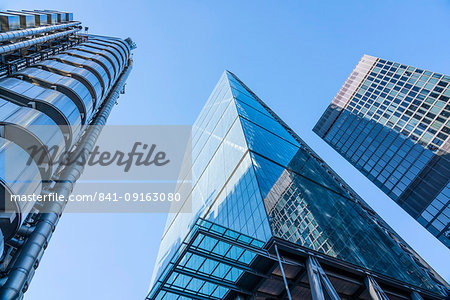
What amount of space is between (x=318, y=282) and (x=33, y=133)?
15.0m

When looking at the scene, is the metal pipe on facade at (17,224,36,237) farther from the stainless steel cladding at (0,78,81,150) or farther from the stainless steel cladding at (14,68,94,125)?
the stainless steel cladding at (14,68,94,125)

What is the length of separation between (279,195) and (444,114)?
65299mm

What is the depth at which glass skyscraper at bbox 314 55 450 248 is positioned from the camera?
192 feet

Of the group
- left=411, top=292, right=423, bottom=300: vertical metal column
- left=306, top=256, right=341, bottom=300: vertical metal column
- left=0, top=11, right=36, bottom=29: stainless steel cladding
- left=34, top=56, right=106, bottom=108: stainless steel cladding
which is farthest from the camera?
left=0, top=11, right=36, bottom=29: stainless steel cladding

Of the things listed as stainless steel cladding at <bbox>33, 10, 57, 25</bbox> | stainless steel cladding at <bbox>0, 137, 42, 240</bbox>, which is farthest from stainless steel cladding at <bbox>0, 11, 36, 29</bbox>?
stainless steel cladding at <bbox>0, 137, 42, 240</bbox>

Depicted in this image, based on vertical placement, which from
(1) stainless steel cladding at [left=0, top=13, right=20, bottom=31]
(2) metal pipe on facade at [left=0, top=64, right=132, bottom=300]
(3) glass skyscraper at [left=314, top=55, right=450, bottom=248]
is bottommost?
(2) metal pipe on facade at [left=0, top=64, right=132, bottom=300]

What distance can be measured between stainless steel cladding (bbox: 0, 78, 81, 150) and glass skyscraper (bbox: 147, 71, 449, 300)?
30.2 ft

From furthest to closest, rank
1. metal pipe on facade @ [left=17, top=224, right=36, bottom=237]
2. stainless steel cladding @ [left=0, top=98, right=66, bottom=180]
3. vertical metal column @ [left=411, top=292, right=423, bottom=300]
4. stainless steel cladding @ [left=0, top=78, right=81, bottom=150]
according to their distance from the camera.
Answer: vertical metal column @ [left=411, top=292, right=423, bottom=300] < stainless steel cladding @ [left=0, top=78, right=81, bottom=150] < metal pipe on facade @ [left=17, top=224, right=36, bottom=237] < stainless steel cladding @ [left=0, top=98, right=66, bottom=180]

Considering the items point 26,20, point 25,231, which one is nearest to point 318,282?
point 25,231

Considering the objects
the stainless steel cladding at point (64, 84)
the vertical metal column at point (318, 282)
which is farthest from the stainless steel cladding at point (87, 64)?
the vertical metal column at point (318, 282)

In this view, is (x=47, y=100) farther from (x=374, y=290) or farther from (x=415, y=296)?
(x=415, y=296)

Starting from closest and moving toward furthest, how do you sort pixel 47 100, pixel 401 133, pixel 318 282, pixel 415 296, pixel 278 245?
1. pixel 318 282
2. pixel 278 245
3. pixel 47 100
4. pixel 415 296
5. pixel 401 133

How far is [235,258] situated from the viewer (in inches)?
588

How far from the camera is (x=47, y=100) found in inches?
577
